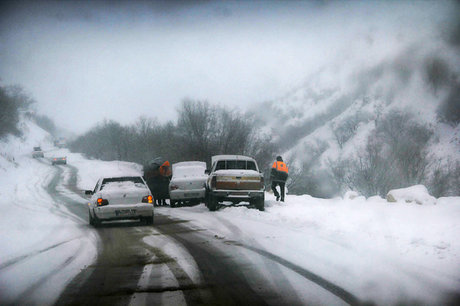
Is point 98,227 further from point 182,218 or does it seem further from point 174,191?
point 174,191

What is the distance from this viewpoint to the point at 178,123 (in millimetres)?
57625

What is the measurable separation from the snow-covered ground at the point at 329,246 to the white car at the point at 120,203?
718mm

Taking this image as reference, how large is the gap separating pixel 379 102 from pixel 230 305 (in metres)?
179

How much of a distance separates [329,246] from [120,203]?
664 centimetres

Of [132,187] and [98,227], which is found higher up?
[132,187]

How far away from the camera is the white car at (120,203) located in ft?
44.3

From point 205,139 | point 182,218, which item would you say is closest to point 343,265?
point 182,218

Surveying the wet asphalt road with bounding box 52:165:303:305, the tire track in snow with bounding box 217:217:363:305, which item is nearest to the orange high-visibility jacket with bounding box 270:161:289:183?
the wet asphalt road with bounding box 52:165:303:305

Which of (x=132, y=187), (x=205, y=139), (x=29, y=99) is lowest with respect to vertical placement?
(x=132, y=187)

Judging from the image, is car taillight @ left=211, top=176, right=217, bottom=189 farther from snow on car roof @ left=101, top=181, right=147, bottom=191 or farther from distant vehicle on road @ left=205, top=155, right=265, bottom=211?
snow on car roof @ left=101, top=181, right=147, bottom=191

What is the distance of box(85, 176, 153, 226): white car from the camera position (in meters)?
13.5

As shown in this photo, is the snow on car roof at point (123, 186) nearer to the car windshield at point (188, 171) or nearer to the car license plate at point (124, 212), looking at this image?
the car license plate at point (124, 212)

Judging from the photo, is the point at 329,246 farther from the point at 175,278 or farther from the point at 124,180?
Answer: the point at 124,180

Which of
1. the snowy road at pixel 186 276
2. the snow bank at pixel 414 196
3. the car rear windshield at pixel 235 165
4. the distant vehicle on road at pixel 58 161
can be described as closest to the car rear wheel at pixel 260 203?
the car rear windshield at pixel 235 165
